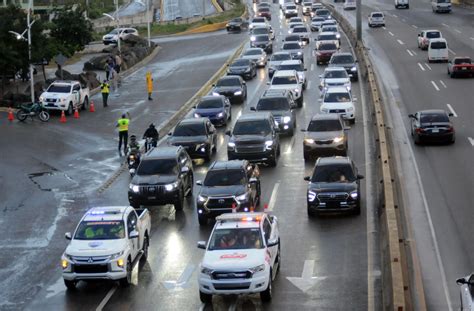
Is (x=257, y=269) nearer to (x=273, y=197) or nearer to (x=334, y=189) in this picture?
(x=334, y=189)

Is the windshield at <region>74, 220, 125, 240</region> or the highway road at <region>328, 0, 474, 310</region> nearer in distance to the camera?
the windshield at <region>74, 220, 125, 240</region>

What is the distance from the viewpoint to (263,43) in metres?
76.5

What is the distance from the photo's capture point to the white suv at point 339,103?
44.5m

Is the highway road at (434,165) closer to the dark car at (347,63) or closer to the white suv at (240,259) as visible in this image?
the dark car at (347,63)

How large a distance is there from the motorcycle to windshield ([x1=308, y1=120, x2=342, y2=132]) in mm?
16181

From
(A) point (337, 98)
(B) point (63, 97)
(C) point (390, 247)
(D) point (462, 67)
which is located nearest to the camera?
(C) point (390, 247)

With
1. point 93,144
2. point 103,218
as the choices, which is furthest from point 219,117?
point 103,218

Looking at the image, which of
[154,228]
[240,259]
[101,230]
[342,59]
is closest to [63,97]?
[342,59]

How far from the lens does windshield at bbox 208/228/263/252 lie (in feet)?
70.8

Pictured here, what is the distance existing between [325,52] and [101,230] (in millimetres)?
44988

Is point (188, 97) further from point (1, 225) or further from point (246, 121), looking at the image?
Result: point (1, 225)

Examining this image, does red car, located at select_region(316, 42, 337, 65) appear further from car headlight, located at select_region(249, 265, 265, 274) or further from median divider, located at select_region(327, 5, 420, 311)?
car headlight, located at select_region(249, 265, 265, 274)

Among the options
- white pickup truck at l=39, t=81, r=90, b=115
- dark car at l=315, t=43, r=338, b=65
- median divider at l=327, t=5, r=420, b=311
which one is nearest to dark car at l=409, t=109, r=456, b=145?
median divider at l=327, t=5, r=420, b=311

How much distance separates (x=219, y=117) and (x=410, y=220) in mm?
18729
